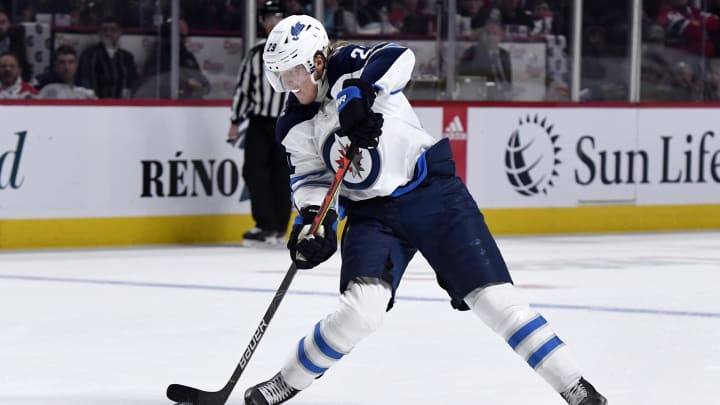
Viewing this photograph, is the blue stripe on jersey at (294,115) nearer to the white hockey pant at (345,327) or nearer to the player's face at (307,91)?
A: the player's face at (307,91)

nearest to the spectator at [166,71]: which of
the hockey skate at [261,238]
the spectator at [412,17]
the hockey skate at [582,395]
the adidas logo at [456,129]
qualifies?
the hockey skate at [261,238]

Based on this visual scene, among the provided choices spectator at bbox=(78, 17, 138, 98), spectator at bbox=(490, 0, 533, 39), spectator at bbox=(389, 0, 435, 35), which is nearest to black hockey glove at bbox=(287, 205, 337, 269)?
spectator at bbox=(78, 17, 138, 98)

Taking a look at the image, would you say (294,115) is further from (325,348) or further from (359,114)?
(325,348)

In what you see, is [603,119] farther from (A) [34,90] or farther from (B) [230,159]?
(A) [34,90]

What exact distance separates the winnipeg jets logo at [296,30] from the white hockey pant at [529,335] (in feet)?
2.39

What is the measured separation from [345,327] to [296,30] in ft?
2.30

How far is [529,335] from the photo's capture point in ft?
12.0

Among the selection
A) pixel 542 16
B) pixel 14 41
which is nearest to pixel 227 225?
pixel 14 41

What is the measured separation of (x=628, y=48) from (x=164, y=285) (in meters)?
4.54

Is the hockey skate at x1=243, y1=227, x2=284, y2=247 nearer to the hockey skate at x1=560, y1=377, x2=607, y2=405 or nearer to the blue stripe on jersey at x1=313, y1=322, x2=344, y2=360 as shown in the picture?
the blue stripe on jersey at x1=313, y1=322, x2=344, y2=360

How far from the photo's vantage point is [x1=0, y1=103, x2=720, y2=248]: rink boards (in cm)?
826

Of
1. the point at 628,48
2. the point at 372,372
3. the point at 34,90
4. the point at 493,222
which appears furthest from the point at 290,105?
the point at 628,48

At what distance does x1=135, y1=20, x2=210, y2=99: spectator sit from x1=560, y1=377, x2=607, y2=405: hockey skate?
18.0 feet

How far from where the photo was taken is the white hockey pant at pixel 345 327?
12.2 ft
